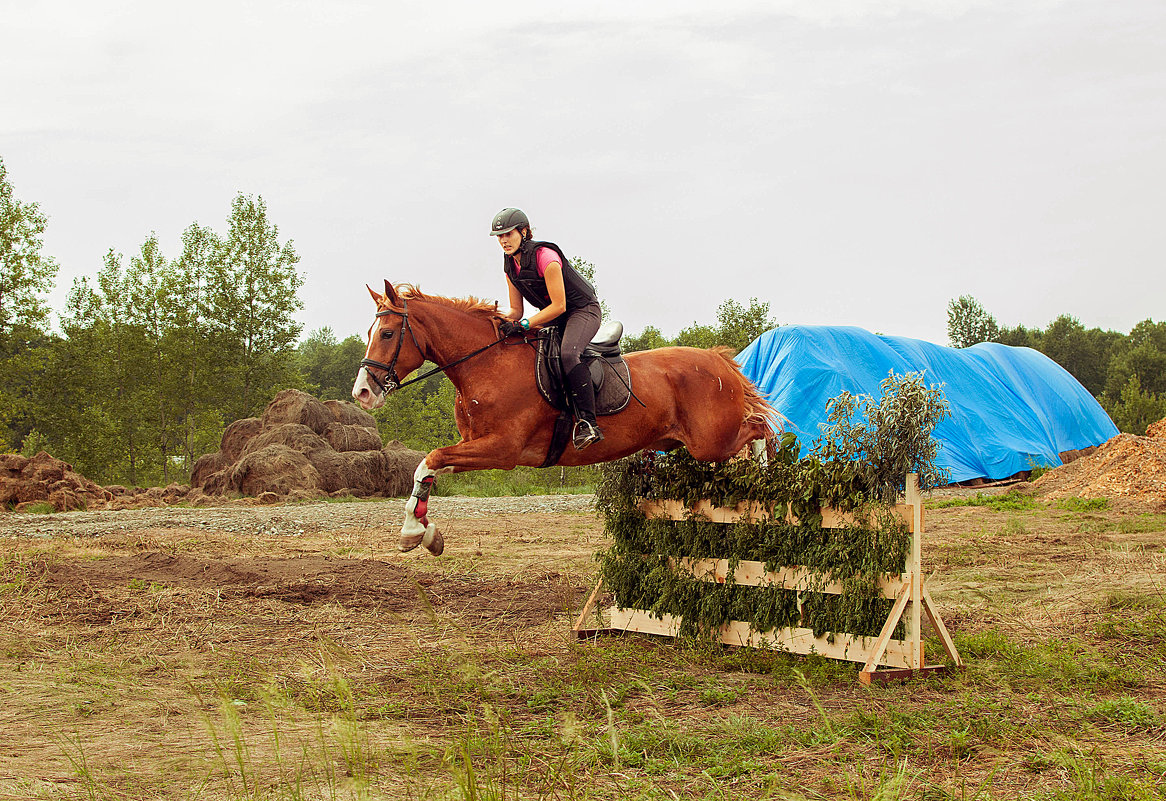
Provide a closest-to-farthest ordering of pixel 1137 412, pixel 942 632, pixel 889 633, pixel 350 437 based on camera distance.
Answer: pixel 889 633 < pixel 942 632 < pixel 350 437 < pixel 1137 412

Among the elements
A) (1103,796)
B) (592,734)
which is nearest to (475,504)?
(592,734)

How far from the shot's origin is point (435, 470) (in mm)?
6480

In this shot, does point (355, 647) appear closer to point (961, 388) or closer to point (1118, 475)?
point (1118, 475)

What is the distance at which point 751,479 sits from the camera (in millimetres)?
7242

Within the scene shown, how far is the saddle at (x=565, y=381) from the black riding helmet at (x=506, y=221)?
2.70 feet

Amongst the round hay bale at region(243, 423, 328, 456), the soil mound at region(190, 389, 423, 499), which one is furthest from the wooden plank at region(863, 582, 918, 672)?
the round hay bale at region(243, 423, 328, 456)

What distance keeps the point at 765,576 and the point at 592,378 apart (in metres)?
2.10

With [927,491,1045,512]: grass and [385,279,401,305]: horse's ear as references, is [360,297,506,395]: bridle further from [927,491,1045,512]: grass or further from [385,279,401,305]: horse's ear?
[927,491,1045,512]: grass

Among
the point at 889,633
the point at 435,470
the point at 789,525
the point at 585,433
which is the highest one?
the point at 585,433

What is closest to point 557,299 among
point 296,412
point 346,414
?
point 296,412

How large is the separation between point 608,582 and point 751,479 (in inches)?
67.7

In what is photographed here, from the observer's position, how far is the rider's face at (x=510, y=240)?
274 inches

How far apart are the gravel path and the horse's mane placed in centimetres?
834

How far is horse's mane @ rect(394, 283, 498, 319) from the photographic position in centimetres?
695
